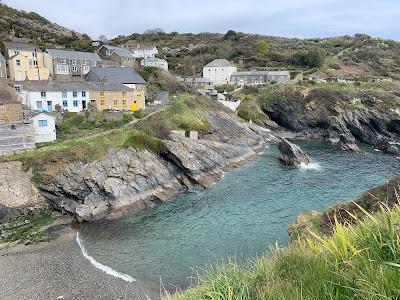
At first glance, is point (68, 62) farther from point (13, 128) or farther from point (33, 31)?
point (33, 31)

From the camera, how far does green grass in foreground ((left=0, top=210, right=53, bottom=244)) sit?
3338 centimetres

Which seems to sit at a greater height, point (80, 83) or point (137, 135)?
point (80, 83)

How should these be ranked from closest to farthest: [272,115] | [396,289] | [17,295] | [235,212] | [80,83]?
[396,289], [17,295], [235,212], [80,83], [272,115]

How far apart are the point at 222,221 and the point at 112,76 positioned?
47.2 meters

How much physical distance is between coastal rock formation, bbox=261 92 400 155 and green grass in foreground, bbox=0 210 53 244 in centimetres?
5625

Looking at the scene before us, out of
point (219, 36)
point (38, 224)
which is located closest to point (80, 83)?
point (38, 224)

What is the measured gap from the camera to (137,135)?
5069cm

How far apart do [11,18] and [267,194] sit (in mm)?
119865

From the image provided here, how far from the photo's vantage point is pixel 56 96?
60656 mm

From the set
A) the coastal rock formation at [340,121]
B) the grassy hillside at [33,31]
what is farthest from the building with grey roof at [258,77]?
the grassy hillside at [33,31]

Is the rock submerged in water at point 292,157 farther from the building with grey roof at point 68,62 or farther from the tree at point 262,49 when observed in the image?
the tree at point 262,49

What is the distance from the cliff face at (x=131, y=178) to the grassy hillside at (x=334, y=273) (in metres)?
33.1

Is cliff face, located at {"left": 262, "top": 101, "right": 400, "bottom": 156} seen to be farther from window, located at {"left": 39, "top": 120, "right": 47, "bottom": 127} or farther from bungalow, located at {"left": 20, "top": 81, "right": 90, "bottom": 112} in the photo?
window, located at {"left": 39, "top": 120, "right": 47, "bottom": 127}

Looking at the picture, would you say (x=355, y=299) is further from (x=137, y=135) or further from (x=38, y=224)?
(x=137, y=135)
